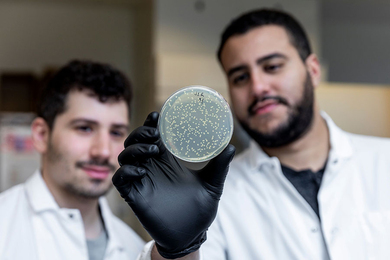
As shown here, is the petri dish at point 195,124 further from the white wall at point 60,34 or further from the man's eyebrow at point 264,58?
the white wall at point 60,34

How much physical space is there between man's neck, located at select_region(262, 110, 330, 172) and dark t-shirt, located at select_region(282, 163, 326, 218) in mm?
30

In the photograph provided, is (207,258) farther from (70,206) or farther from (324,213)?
(70,206)

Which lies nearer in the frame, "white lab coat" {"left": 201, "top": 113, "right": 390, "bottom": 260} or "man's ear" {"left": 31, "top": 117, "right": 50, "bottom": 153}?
Result: "white lab coat" {"left": 201, "top": 113, "right": 390, "bottom": 260}

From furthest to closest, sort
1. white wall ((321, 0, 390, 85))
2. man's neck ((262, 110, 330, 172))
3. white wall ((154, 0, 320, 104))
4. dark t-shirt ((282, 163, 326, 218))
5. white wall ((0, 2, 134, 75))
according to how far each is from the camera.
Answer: white wall ((321, 0, 390, 85)), white wall ((0, 2, 134, 75)), white wall ((154, 0, 320, 104)), man's neck ((262, 110, 330, 172)), dark t-shirt ((282, 163, 326, 218))

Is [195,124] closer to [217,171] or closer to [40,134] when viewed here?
[217,171]

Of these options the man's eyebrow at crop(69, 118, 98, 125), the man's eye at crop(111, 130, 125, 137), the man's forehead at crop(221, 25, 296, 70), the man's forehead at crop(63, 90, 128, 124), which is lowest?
the man's eye at crop(111, 130, 125, 137)

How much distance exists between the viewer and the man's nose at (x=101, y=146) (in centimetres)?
130

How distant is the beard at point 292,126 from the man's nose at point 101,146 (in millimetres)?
472

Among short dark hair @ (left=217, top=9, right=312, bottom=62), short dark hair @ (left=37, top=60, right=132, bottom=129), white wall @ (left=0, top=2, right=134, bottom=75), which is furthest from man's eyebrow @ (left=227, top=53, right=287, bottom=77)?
white wall @ (left=0, top=2, right=134, bottom=75)

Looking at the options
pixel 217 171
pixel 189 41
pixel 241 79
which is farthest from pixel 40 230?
pixel 189 41

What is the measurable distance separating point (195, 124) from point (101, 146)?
0.56 m

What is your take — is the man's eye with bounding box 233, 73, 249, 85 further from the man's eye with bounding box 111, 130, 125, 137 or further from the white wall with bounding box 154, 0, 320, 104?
the white wall with bounding box 154, 0, 320, 104

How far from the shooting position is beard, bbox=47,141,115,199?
1.30 meters

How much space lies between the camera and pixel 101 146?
1.30m
